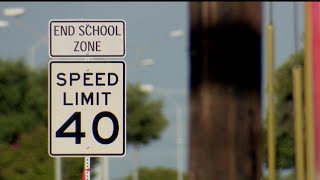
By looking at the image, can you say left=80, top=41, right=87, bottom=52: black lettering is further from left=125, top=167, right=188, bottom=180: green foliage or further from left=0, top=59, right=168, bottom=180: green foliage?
left=125, top=167, right=188, bottom=180: green foliage

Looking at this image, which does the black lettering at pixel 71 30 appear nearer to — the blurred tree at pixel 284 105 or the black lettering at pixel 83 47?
the black lettering at pixel 83 47

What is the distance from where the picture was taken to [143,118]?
181 ft

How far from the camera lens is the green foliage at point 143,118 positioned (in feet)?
177

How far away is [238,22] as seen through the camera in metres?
5.91

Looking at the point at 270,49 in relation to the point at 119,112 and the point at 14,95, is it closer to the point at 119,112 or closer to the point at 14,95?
the point at 119,112

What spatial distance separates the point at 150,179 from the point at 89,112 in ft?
140

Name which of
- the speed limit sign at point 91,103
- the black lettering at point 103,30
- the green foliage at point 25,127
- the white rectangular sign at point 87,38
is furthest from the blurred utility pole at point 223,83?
the green foliage at point 25,127

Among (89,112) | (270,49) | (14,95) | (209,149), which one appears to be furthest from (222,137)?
(14,95)

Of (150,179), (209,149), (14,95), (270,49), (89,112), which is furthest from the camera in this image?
(150,179)

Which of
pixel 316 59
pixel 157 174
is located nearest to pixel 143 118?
pixel 157 174

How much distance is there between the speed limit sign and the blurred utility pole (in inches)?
141

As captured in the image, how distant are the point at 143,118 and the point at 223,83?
49306mm

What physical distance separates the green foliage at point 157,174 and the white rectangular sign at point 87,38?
41.5 m

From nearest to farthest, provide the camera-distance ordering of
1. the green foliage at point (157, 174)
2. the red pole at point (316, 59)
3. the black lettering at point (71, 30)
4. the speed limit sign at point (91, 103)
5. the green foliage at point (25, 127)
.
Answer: the red pole at point (316, 59)
the speed limit sign at point (91, 103)
the black lettering at point (71, 30)
the green foliage at point (25, 127)
the green foliage at point (157, 174)
